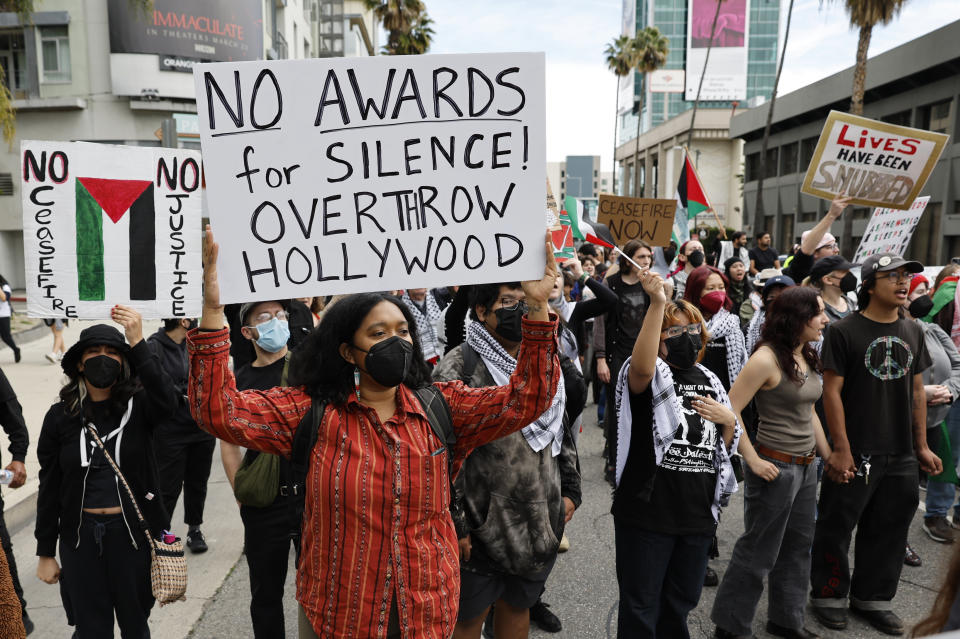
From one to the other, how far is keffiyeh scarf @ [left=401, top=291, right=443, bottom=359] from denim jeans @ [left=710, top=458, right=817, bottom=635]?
2.78 m

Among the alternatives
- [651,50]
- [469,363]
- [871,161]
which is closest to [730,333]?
[871,161]

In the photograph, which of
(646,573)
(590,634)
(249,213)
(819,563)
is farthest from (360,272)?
(819,563)

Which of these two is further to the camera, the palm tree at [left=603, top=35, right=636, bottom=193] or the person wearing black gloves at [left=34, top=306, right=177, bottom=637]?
the palm tree at [left=603, top=35, right=636, bottom=193]

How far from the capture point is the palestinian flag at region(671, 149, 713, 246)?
32.0ft

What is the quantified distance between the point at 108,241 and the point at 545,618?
296cm

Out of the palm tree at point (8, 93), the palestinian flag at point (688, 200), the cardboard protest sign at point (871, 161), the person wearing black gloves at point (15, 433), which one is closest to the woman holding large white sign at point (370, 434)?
the person wearing black gloves at point (15, 433)

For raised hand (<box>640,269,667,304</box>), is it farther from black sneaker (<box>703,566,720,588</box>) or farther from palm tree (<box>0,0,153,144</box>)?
palm tree (<box>0,0,153,144</box>)

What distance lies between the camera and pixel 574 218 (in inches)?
342

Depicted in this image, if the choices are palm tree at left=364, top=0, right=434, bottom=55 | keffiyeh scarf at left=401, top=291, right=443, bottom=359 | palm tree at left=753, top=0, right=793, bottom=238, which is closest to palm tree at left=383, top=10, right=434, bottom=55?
palm tree at left=364, top=0, right=434, bottom=55

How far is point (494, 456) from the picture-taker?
9.97 ft

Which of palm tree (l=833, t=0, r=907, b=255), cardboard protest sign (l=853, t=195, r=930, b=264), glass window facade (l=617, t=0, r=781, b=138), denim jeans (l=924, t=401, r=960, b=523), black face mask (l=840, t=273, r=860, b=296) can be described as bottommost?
denim jeans (l=924, t=401, r=960, b=523)

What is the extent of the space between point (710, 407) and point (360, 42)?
57.1 metres

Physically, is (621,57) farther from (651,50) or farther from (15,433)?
(15,433)

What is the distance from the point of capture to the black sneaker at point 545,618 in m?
3.97
